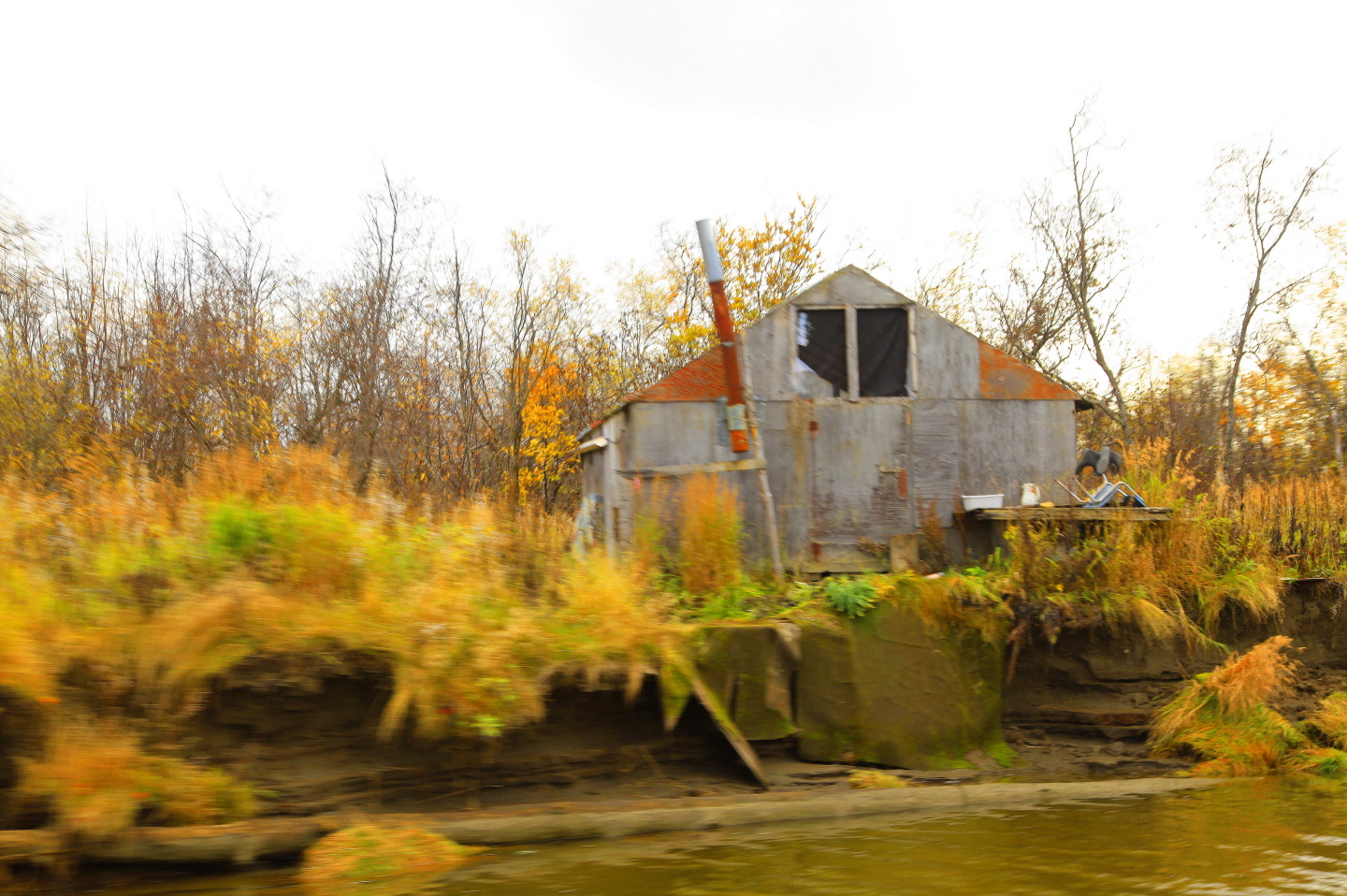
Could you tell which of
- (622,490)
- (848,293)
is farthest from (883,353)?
(622,490)

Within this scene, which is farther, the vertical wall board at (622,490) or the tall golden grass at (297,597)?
the vertical wall board at (622,490)

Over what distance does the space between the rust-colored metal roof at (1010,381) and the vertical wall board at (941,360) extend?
0.34 feet

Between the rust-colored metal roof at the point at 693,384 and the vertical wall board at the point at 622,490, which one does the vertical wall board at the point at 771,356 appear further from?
the vertical wall board at the point at 622,490

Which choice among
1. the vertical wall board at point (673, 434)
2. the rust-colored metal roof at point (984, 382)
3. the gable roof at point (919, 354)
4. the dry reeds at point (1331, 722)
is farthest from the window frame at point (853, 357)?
the dry reeds at point (1331, 722)

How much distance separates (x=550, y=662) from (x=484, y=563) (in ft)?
5.75

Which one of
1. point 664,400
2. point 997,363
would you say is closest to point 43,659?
point 664,400

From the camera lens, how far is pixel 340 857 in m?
6.14

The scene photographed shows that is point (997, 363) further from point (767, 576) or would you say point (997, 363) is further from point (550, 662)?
point (550, 662)

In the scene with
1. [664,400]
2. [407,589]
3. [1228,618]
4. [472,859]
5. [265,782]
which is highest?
[664,400]

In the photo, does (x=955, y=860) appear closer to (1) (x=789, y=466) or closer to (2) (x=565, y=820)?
(2) (x=565, y=820)

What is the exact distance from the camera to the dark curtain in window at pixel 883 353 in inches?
465

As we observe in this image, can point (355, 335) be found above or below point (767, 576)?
above

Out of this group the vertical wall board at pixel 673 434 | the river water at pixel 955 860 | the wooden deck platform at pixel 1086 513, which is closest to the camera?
the river water at pixel 955 860

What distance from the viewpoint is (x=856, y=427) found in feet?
38.3
